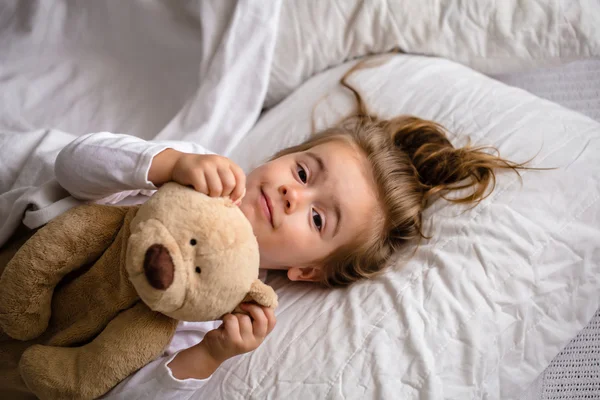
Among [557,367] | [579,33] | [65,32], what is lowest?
[557,367]

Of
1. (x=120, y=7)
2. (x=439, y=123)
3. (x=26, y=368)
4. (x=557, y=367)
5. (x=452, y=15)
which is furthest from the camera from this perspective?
(x=120, y=7)

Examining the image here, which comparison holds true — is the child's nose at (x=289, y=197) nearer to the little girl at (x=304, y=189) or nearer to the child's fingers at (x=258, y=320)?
the little girl at (x=304, y=189)

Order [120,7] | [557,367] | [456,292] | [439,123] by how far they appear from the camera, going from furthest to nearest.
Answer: [120,7] < [439,123] < [557,367] < [456,292]

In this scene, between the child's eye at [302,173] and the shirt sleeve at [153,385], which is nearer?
the shirt sleeve at [153,385]

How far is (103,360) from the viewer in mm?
689

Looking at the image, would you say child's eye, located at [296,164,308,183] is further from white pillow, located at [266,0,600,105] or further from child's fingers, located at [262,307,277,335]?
white pillow, located at [266,0,600,105]

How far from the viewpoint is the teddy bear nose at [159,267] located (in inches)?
21.9

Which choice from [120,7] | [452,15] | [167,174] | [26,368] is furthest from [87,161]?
[452,15]

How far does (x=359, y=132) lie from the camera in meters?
1.08

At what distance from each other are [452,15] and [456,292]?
684mm

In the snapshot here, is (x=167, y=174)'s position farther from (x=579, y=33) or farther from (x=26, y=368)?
(x=579, y=33)

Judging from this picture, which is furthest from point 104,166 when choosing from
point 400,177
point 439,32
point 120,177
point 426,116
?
point 439,32

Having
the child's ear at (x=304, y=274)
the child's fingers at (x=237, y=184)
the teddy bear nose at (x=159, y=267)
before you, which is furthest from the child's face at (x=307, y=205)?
the teddy bear nose at (x=159, y=267)

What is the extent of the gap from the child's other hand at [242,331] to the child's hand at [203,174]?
0.17 m
